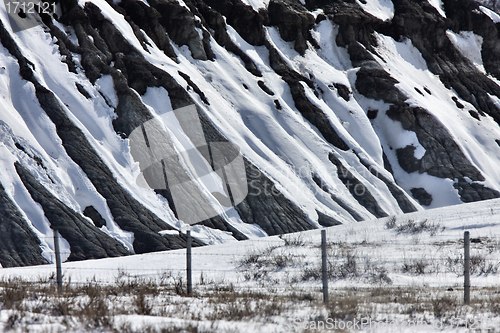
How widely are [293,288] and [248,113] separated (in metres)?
24.0

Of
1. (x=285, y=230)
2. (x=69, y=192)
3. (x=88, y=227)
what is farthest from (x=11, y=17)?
(x=285, y=230)

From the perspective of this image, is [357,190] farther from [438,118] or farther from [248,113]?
[438,118]

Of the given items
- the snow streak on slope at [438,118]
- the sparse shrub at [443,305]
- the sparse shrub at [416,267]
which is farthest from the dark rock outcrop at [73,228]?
the snow streak on slope at [438,118]

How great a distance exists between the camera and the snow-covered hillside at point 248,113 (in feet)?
68.7

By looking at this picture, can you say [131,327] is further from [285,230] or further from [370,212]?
[370,212]

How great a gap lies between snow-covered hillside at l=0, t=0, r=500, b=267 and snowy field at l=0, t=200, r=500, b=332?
26.8 ft

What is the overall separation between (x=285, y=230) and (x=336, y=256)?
13570 mm

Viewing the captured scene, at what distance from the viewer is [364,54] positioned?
4091 centimetres

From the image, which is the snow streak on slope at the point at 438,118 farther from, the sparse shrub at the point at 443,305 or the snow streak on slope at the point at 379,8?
the sparse shrub at the point at 443,305

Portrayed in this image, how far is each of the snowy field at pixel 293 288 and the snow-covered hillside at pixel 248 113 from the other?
8157mm

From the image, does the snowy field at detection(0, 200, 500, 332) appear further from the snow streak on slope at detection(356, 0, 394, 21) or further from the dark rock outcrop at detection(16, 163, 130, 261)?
the snow streak on slope at detection(356, 0, 394, 21)

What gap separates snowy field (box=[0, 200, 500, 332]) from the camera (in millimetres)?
5895

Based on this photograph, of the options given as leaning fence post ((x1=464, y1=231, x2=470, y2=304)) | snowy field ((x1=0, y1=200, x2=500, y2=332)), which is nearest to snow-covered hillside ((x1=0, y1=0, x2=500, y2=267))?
snowy field ((x1=0, y1=200, x2=500, y2=332))

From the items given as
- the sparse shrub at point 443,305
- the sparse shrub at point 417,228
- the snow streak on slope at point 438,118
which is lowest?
the sparse shrub at point 443,305
